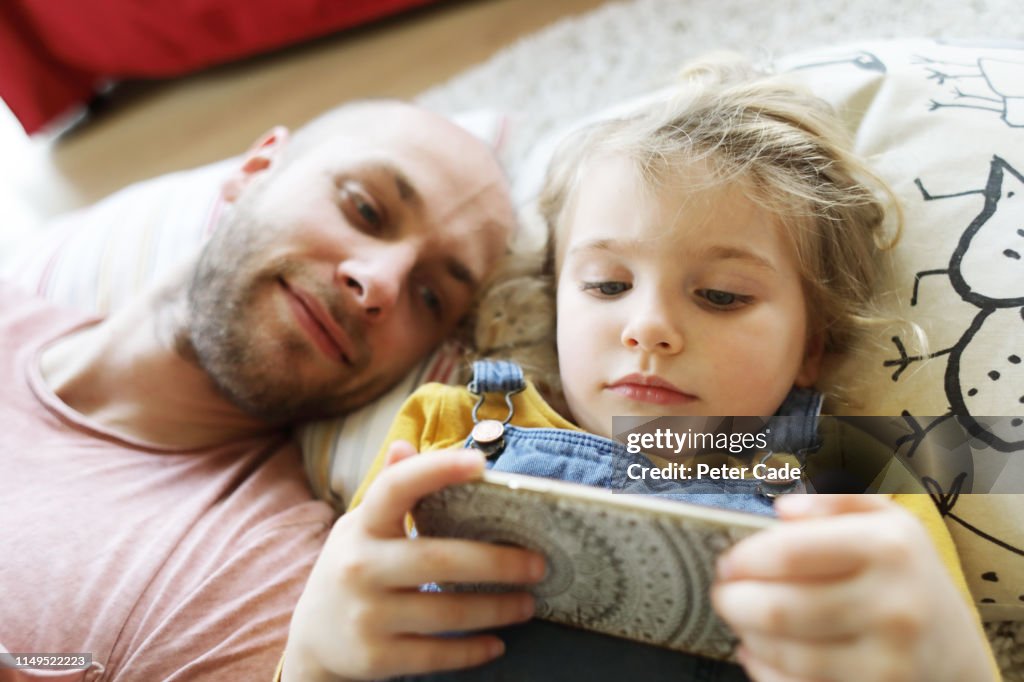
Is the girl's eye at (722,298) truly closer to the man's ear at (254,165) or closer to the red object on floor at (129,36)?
the man's ear at (254,165)

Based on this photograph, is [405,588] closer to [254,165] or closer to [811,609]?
[811,609]

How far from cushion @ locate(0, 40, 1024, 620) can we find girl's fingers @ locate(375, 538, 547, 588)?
487 mm

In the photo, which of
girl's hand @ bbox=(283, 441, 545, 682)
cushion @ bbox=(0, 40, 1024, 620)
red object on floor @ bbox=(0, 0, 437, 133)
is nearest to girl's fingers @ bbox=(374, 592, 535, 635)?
girl's hand @ bbox=(283, 441, 545, 682)

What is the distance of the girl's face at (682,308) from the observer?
2.64ft

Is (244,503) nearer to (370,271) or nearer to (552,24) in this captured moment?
(370,271)

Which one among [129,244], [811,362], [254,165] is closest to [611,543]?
[811,362]

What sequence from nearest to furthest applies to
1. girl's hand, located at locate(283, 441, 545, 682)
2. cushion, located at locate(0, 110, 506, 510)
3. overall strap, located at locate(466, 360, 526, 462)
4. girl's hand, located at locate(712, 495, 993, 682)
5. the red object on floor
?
1. girl's hand, located at locate(712, 495, 993, 682)
2. girl's hand, located at locate(283, 441, 545, 682)
3. overall strap, located at locate(466, 360, 526, 462)
4. cushion, located at locate(0, 110, 506, 510)
5. the red object on floor

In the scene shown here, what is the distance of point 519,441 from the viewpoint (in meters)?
0.86

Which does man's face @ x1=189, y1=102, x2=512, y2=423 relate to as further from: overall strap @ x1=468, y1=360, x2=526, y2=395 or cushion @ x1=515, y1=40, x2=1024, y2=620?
cushion @ x1=515, y1=40, x2=1024, y2=620

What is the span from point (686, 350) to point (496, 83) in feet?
3.71

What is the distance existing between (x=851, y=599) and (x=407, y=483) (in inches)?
13.4

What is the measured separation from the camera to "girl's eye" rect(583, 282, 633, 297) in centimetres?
86

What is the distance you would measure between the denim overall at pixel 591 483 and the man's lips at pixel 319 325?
0.82ft

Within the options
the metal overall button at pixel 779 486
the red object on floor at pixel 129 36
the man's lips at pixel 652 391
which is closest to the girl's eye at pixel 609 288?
the man's lips at pixel 652 391
